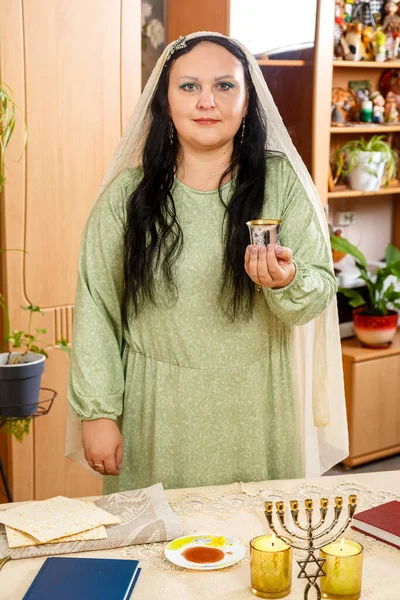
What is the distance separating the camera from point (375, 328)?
3947 millimetres

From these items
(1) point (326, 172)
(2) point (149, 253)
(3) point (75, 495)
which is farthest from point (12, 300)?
(1) point (326, 172)

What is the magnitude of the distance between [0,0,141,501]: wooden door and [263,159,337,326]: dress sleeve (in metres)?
1.05

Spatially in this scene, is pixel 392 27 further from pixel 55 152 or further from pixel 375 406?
pixel 55 152

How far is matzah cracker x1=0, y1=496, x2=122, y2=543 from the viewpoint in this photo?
1444mm

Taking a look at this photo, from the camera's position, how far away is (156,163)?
196cm

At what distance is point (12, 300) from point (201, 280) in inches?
41.0

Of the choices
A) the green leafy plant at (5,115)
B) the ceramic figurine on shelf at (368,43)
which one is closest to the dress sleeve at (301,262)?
the green leafy plant at (5,115)

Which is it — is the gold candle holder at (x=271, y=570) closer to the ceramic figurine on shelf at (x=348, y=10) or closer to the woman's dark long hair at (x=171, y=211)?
the woman's dark long hair at (x=171, y=211)

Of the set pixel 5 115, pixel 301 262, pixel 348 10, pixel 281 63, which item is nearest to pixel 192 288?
pixel 301 262

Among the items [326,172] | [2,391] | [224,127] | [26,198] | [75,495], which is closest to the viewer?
[224,127]

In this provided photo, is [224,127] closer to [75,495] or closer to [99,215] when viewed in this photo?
[99,215]

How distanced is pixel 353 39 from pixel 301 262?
8.18 ft

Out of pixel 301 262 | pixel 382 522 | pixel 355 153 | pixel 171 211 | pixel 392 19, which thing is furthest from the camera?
pixel 392 19

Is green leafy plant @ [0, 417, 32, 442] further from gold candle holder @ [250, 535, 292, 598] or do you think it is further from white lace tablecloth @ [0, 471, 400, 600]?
gold candle holder @ [250, 535, 292, 598]
